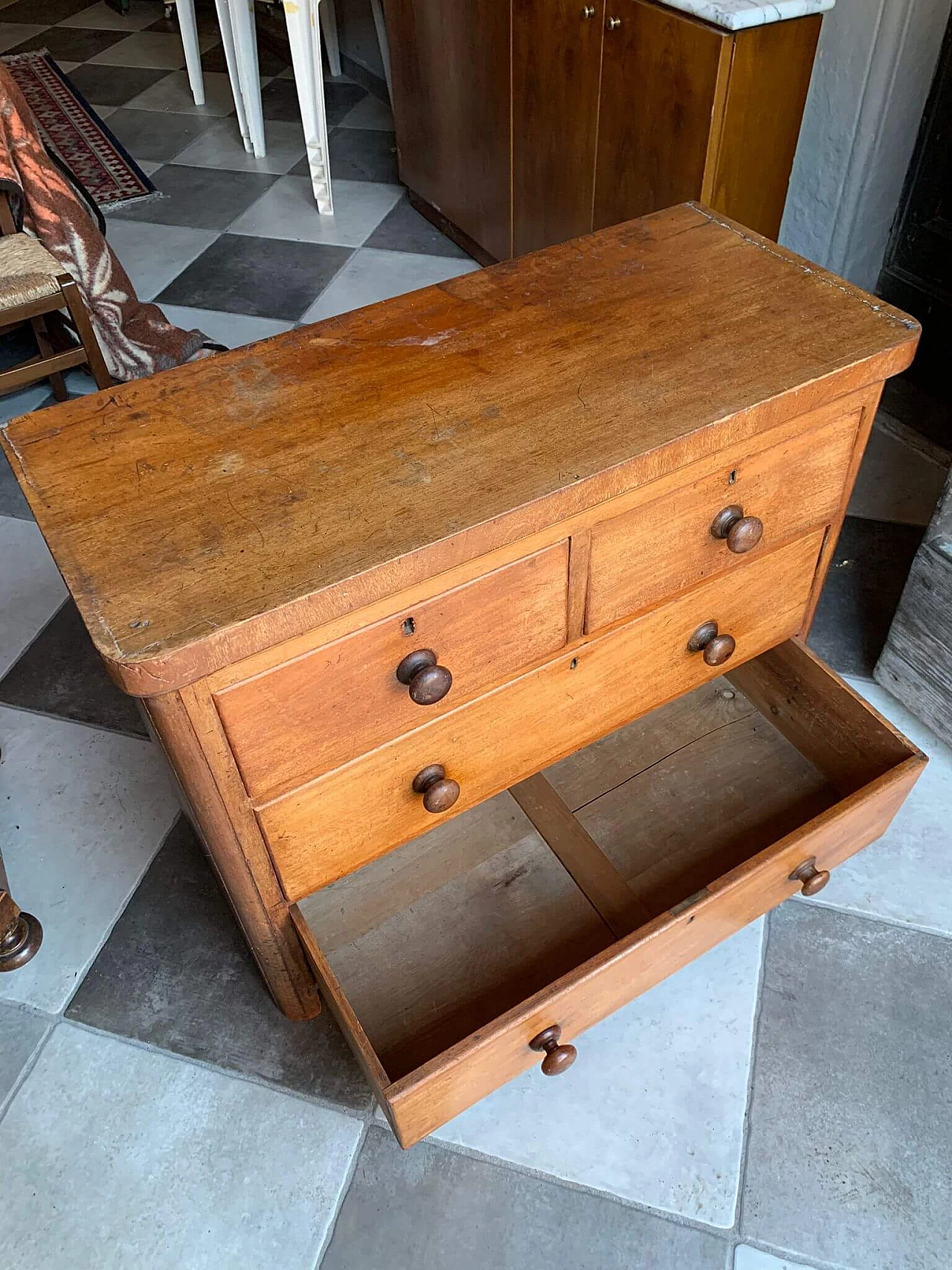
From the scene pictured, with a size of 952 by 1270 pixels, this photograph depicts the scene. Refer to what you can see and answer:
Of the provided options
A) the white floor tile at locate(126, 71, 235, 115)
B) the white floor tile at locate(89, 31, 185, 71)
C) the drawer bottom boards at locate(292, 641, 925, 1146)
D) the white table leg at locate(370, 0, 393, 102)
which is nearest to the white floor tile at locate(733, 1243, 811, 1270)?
the drawer bottom boards at locate(292, 641, 925, 1146)

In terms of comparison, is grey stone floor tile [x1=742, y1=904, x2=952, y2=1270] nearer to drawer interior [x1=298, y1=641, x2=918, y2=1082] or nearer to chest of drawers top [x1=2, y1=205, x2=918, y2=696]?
drawer interior [x1=298, y1=641, x2=918, y2=1082]

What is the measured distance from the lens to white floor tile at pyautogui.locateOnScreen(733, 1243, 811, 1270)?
0.93 meters

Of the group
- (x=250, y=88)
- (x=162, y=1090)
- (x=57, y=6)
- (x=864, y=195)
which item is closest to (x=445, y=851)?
(x=162, y=1090)

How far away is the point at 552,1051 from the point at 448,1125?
8.4 inches

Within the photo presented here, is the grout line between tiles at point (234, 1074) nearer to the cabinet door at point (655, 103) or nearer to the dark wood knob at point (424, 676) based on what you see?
the dark wood knob at point (424, 676)

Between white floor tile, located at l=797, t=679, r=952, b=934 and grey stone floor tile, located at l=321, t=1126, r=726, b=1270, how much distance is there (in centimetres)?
44

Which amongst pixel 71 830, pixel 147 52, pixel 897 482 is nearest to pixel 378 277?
pixel 897 482

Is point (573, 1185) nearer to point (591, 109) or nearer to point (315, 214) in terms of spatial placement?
point (591, 109)

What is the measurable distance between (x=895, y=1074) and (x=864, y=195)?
1.54 metres

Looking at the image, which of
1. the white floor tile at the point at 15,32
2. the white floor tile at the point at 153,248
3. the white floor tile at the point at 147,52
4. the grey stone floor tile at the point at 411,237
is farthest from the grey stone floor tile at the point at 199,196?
the white floor tile at the point at 15,32

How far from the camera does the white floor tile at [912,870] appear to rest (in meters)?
1.20

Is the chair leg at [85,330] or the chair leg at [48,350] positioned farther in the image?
the chair leg at [48,350]

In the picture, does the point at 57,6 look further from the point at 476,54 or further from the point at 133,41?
the point at 476,54

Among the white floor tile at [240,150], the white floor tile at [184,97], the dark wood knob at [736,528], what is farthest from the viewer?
the white floor tile at [184,97]
